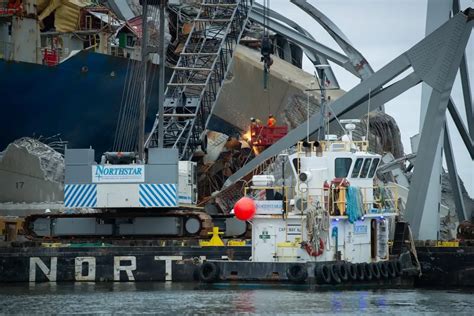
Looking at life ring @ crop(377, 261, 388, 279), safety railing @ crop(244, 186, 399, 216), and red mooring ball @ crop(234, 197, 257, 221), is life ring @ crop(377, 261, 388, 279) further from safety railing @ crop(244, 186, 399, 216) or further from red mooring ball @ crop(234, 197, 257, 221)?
red mooring ball @ crop(234, 197, 257, 221)

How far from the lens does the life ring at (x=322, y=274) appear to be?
4872 cm

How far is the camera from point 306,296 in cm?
4753

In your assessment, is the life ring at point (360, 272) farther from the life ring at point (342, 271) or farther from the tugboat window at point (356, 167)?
the tugboat window at point (356, 167)

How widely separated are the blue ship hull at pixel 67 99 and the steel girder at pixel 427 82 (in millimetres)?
14517

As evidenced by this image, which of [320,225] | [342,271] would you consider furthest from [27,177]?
[342,271]

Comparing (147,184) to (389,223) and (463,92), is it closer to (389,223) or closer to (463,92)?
(389,223)

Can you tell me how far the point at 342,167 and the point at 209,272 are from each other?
5563 mm

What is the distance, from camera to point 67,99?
236 feet

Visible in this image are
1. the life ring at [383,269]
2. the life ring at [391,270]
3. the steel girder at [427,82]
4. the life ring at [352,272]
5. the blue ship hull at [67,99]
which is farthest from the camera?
the blue ship hull at [67,99]

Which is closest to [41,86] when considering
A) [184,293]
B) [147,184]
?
[147,184]

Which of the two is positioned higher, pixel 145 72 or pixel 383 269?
pixel 145 72

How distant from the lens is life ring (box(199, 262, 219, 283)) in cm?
5041

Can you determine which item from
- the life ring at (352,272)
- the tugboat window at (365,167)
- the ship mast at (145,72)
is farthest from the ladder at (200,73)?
the life ring at (352,272)

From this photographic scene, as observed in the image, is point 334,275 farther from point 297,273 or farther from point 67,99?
point 67,99
